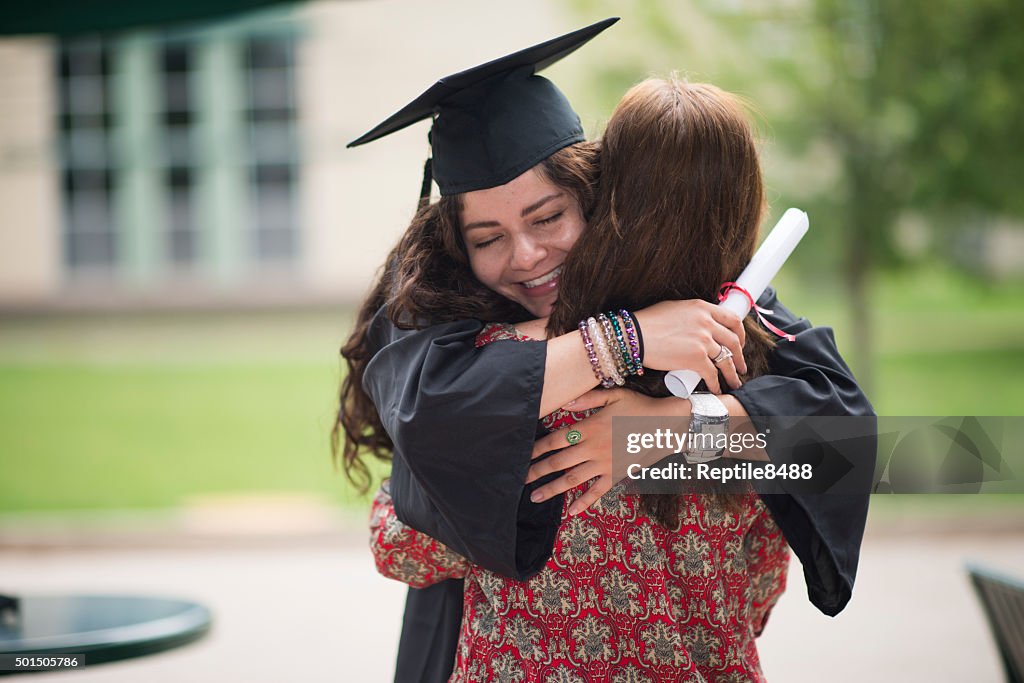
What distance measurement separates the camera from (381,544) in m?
1.92

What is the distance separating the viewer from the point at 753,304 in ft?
5.78

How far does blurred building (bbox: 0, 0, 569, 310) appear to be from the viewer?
19734 mm

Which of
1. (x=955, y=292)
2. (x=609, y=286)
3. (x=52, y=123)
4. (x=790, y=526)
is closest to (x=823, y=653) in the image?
(x=790, y=526)

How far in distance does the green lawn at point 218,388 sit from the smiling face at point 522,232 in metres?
6.88

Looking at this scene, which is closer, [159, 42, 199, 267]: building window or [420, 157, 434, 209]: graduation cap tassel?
[420, 157, 434, 209]: graduation cap tassel

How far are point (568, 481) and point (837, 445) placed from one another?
0.44 metres

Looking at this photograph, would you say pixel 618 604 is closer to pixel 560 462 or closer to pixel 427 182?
pixel 560 462

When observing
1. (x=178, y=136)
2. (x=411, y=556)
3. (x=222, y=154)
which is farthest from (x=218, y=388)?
(x=411, y=556)

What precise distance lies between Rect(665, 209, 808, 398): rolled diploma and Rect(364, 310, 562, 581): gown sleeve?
0.76ft

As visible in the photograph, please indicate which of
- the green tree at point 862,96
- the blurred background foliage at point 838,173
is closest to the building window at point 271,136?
the blurred background foliage at point 838,173

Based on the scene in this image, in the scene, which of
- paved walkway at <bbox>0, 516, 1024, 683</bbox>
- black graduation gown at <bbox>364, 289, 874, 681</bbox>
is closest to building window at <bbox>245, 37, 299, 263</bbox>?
paved walkway at <bbox>0, 516, 1024, 683</bbox>

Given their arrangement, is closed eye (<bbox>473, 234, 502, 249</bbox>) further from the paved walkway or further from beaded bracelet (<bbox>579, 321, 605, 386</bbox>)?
the paved walkway

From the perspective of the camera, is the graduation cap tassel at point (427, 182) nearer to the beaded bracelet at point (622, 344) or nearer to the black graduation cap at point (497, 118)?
the black graduation cap at point (497, 118)

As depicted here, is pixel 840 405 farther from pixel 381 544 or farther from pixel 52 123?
pixel 52 123
